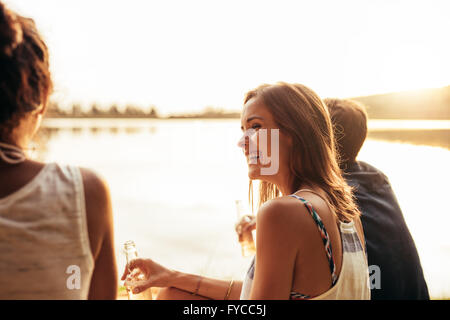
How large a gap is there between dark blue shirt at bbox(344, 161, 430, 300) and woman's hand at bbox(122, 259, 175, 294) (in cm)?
92

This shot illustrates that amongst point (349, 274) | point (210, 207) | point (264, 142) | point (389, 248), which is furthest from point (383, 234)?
point (210, 207)

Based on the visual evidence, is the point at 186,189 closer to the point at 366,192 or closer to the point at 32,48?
the point at 366,192

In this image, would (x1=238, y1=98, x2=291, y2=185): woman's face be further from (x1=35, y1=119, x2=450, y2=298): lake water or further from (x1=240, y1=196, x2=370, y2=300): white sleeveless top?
(x1=35, y1=119, x2=450, y2=298): lake water

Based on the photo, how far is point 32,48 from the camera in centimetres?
93

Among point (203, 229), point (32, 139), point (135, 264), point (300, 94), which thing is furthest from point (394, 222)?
point (203, 229)

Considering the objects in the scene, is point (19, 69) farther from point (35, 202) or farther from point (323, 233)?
point (323, 233)

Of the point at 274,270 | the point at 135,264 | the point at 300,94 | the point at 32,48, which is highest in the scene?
the point at 32,48

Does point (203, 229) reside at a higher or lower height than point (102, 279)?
lower

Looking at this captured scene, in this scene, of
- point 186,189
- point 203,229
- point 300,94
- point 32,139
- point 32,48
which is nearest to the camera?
A: point 32,48

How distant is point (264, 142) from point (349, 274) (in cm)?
54

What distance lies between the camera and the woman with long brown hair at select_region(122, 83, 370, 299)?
1104 mm

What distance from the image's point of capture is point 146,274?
171cm

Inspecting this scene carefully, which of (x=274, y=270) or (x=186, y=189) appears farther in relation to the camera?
(x=186, y=189)
